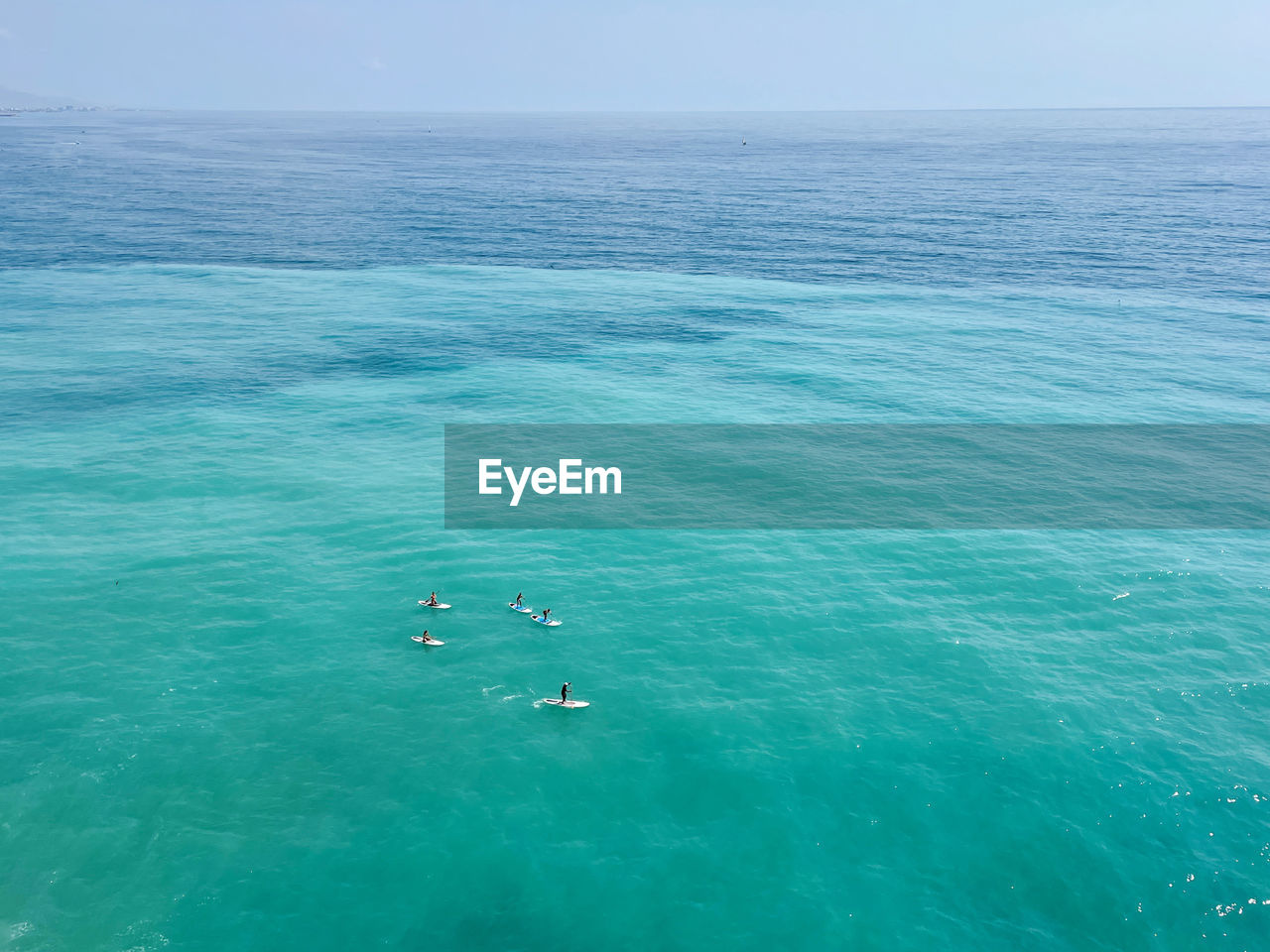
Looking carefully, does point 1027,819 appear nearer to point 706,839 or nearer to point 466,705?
point 706,839

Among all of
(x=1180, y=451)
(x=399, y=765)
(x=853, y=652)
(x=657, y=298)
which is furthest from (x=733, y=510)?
(x=657, y=298)

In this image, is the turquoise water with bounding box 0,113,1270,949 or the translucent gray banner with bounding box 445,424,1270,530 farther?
the translucent gray banner with bounding box 445,424,1270,530

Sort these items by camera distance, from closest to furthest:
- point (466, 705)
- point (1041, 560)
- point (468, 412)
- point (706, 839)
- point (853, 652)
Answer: point (706, 839) → point (466, 705) → point (853, 652) → point (1041, 560) → point (468, 412)

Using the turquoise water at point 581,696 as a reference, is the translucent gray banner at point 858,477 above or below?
above

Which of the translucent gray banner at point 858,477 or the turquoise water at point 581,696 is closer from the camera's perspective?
the turquoise water at point 581,696

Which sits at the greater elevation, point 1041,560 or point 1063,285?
point 1063,285
